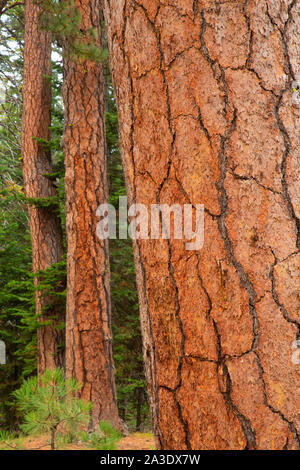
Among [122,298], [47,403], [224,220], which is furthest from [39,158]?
[224,220]

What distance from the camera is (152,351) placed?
107 centimetres

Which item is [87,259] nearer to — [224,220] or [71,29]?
[71,29]

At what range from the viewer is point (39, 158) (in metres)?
7.38

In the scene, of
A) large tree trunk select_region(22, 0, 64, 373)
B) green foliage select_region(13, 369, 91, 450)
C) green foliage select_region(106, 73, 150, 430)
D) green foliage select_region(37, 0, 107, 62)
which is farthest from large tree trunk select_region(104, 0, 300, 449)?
green foliage select_region(106, 73, 150, 430)

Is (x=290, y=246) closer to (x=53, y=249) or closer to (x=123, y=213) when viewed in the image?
(x=53, y=249)

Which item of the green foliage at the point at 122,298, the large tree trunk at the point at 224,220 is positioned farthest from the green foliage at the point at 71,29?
the large tree trunk at the point at 224,220

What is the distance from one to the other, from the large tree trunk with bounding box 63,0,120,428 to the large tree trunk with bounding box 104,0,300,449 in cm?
456

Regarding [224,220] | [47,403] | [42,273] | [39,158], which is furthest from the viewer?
[39,158]

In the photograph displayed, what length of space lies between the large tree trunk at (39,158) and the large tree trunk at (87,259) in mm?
1509

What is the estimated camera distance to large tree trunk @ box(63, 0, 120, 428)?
5.46 metres

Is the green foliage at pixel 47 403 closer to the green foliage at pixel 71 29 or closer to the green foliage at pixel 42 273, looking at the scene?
the green foliage at pixel 42 273

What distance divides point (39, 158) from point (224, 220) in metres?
6.90

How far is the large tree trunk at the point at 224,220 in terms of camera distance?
3.00ft

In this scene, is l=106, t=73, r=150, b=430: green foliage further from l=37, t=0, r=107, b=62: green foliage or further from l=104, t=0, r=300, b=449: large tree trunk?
l=104, t=0, r=300, b=449: large tree trunk
